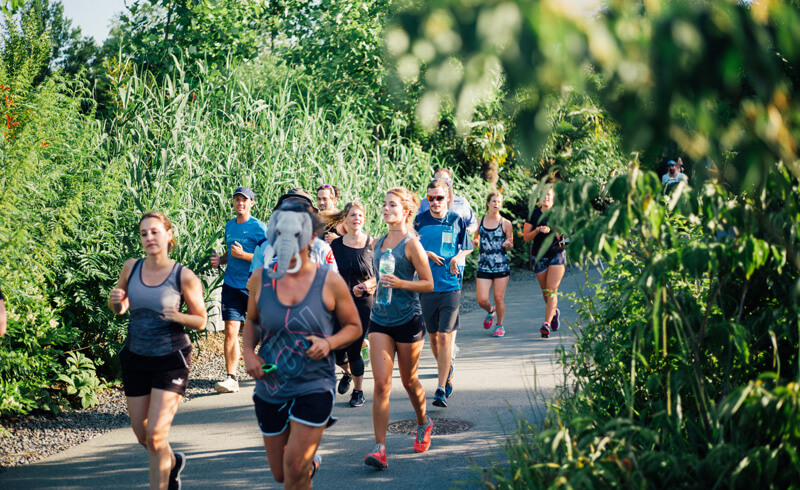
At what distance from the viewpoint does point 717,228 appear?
12.8ft

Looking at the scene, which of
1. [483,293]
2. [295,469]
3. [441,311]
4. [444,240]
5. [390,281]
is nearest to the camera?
[295,469]

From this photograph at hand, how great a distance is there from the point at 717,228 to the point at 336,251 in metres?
4.24

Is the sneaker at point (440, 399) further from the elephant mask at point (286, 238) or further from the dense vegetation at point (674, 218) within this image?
the elephant mask at point (286, 238)

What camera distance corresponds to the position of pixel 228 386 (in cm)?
791

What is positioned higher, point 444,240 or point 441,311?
point 444,240

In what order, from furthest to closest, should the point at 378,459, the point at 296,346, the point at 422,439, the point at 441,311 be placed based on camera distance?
the point at 441,311 < the point at 422,439 < the point at 378,459 < the point at 296,346

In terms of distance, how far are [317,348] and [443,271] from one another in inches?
140

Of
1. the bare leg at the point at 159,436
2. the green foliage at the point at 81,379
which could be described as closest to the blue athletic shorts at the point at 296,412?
the bare leg at the point at 159,436

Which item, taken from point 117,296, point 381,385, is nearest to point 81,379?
point 117,296

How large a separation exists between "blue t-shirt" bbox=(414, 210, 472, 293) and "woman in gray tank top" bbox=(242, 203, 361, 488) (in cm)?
326

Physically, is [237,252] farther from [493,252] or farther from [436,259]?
[493,252]

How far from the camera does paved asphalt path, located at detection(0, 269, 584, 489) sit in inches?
209

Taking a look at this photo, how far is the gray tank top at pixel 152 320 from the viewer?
4.73 meters

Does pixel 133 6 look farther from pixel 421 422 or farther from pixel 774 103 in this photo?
pixel 774 103
